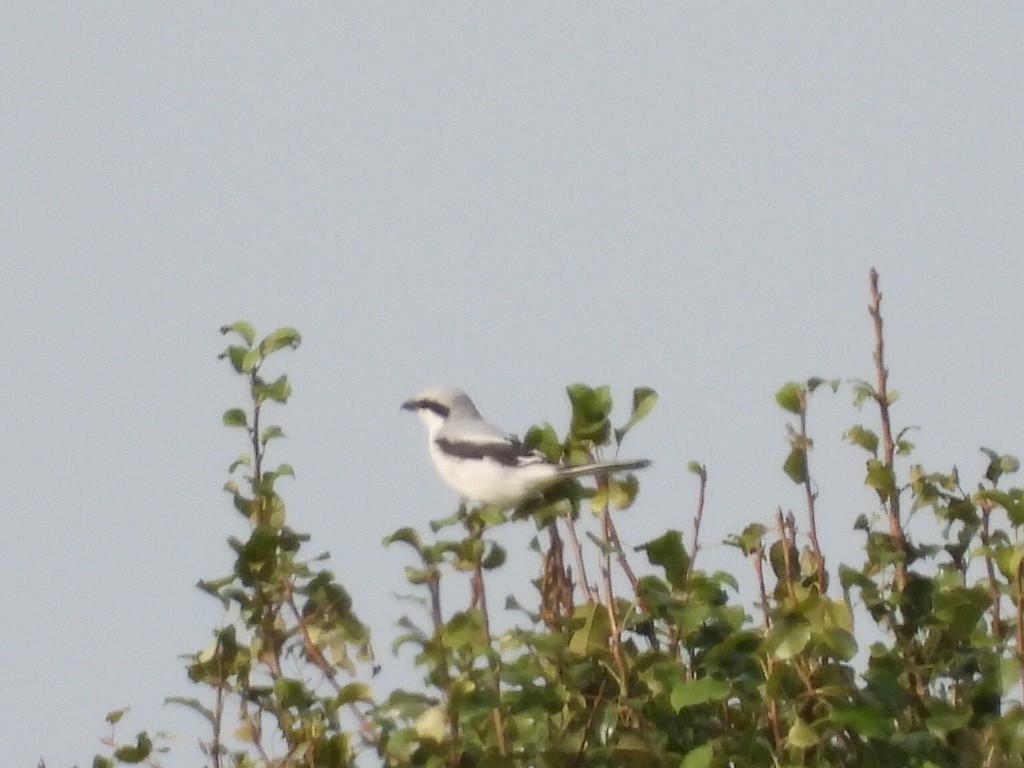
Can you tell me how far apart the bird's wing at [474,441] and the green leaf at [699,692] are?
3906 mm

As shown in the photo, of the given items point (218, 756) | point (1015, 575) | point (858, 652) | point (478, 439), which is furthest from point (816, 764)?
point (478, 439)

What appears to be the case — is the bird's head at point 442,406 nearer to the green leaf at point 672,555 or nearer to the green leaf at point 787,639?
the green leaf at point 672,555

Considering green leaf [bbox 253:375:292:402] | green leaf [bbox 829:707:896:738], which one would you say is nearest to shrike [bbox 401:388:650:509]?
green leaf [bbox 253:375:292:402]

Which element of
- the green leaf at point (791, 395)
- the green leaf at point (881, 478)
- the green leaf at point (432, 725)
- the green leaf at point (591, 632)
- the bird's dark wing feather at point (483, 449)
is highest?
the bird's dark wing feather at point (483, 449)

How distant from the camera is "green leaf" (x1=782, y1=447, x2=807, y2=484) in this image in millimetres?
3812

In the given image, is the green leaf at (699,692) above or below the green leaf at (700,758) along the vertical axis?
above

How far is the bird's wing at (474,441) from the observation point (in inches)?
300

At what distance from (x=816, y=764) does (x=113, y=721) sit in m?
1.61

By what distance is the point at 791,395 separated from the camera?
3834 mm

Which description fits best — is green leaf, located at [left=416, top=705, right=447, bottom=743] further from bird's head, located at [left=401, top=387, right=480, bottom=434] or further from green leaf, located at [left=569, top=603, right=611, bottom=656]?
bird's head, located at [left=401, top=387, right=480, bottom=434]

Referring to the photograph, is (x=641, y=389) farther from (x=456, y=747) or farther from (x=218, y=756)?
(x=218, y=756)

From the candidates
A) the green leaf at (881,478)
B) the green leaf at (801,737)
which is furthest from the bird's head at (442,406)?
the green leaf at (801,737)

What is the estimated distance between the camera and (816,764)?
3.29 meters

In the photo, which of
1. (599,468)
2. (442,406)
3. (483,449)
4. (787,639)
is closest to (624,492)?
(599,468)
